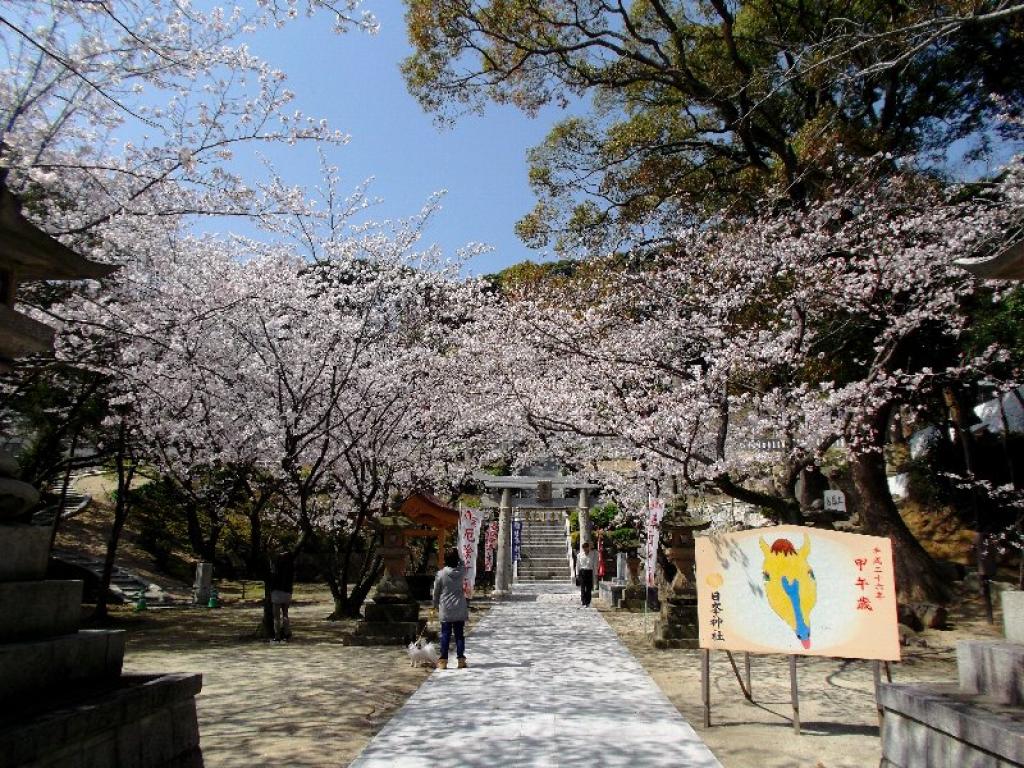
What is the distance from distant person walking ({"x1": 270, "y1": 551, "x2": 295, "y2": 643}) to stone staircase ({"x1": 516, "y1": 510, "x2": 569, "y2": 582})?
17.4m

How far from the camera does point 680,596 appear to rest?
11.8 m

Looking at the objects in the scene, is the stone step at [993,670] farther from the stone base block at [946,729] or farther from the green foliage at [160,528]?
the green foliage at [160,528]

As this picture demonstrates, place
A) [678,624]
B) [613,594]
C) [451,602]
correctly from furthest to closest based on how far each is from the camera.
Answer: [613,594] → [678,624] → [451,602]

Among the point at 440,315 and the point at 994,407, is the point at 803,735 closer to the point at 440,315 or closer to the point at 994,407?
the point at 440,315

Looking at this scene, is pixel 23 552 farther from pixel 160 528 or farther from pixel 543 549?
pixel 543 549

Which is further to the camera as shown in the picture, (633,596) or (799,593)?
(633,596)

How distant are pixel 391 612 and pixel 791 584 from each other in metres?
7.44

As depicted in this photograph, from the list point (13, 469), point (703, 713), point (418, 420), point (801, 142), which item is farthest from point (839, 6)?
point (13, 469)

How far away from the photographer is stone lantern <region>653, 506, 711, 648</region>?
11.5m

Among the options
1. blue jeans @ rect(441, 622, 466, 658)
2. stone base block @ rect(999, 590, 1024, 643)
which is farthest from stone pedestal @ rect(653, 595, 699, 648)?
stone base block @ rect(999, 590, 1024, 643)

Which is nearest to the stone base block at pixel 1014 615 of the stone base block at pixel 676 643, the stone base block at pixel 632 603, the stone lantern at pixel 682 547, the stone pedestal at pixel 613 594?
the stone base block at pixel 676 643

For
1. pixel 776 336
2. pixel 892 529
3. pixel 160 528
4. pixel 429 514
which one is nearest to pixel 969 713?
pixel 776 336

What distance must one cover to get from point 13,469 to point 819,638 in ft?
19.4

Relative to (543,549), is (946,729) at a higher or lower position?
lower
